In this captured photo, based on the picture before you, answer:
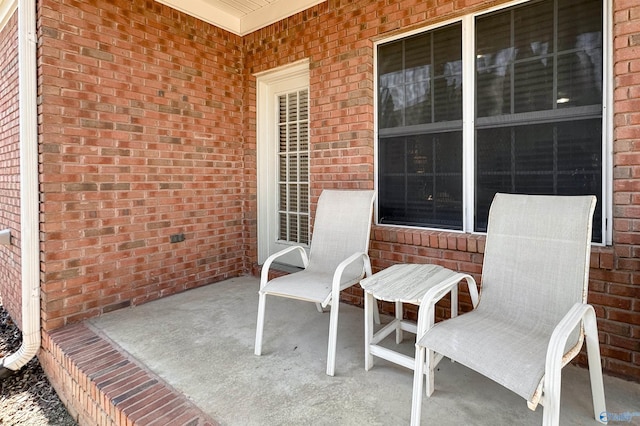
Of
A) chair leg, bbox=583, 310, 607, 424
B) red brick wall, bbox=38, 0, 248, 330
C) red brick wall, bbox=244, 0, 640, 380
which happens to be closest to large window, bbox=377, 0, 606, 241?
red brick wall, bbox=244, 0, 640, 380

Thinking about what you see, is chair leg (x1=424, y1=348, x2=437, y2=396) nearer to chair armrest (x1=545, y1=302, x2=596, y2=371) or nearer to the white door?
chair armrest (x1=545, y1=302, x2=596, y2=371)

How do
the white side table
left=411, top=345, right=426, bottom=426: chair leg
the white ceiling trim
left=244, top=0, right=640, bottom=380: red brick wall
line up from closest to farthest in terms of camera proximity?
1. left=411, top=345, right=426, bottom=426: chair leg
2. the white side table
3. left=244, top=0, right=640, bottom=380: red brick wall
4. the white ceiling trim

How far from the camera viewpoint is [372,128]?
3131 millimetres

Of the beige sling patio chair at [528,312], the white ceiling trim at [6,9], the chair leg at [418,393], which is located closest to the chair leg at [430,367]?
the beige sling patio chair at [528,312]

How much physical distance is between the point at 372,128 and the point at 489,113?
0.95 meters

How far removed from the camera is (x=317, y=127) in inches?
135

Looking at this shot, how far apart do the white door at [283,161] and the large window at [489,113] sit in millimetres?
1029

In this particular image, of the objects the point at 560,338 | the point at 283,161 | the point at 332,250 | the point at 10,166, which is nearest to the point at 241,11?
the point at 283,161

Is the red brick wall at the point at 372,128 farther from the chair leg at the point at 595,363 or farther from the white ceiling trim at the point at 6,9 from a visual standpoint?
the white ceiling trim at the point at 6,9

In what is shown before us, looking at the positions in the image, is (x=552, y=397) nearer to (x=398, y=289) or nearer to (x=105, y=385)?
(x=398, y=289)


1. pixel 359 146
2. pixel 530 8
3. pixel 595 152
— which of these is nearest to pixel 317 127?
pixel 359 146

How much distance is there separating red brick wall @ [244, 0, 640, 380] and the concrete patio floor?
0.47 meters

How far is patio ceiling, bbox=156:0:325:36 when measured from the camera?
11.4ft

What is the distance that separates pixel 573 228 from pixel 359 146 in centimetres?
178
